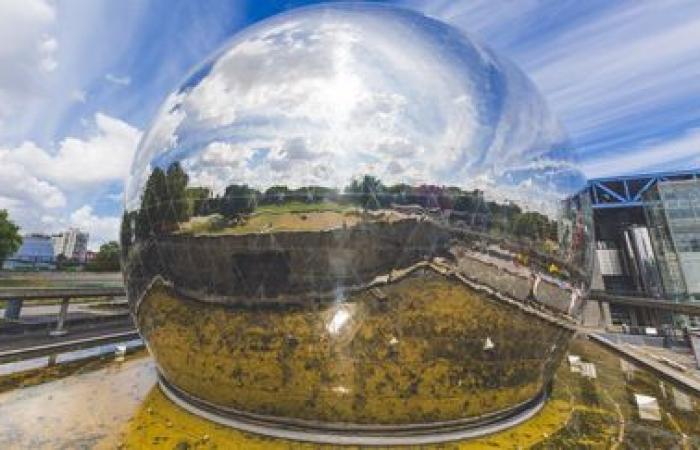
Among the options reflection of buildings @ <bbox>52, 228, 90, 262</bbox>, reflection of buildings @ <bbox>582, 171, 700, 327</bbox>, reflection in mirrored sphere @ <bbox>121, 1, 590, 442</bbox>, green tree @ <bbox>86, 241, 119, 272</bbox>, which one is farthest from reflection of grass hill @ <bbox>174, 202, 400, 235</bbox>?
reflection of buildings @ <bbox>52, 228, 90, 262</bbox>

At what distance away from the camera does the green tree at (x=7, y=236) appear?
1859 inches

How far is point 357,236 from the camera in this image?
5180 millimetres

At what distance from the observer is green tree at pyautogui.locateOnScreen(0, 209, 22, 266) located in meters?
47.2

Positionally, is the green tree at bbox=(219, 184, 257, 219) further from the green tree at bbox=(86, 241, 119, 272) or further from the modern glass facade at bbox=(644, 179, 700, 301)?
the green tree at bbox=(86, 241, 119, 272)

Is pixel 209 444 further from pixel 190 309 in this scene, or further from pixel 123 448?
pixel 190 309

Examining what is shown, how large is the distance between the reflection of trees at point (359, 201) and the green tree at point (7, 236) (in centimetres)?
5302

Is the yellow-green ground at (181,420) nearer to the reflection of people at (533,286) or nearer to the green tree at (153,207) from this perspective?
the reflection of people at (533,286)

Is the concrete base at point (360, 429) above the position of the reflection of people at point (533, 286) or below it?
below

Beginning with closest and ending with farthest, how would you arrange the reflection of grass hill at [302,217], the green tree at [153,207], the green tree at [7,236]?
the reflection of grass hill at [302,217]
the green tree at [153,207]
the green tree at [7,236]

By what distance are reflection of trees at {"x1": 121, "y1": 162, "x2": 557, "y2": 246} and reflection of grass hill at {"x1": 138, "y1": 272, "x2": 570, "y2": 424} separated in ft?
2.89

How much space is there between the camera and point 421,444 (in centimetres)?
563

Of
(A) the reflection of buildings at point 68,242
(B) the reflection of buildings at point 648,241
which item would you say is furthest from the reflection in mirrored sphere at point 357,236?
(A) the reflection of buildings at point 68,242

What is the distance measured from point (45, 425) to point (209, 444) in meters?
2.38

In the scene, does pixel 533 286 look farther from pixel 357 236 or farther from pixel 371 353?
pixel 357 236
